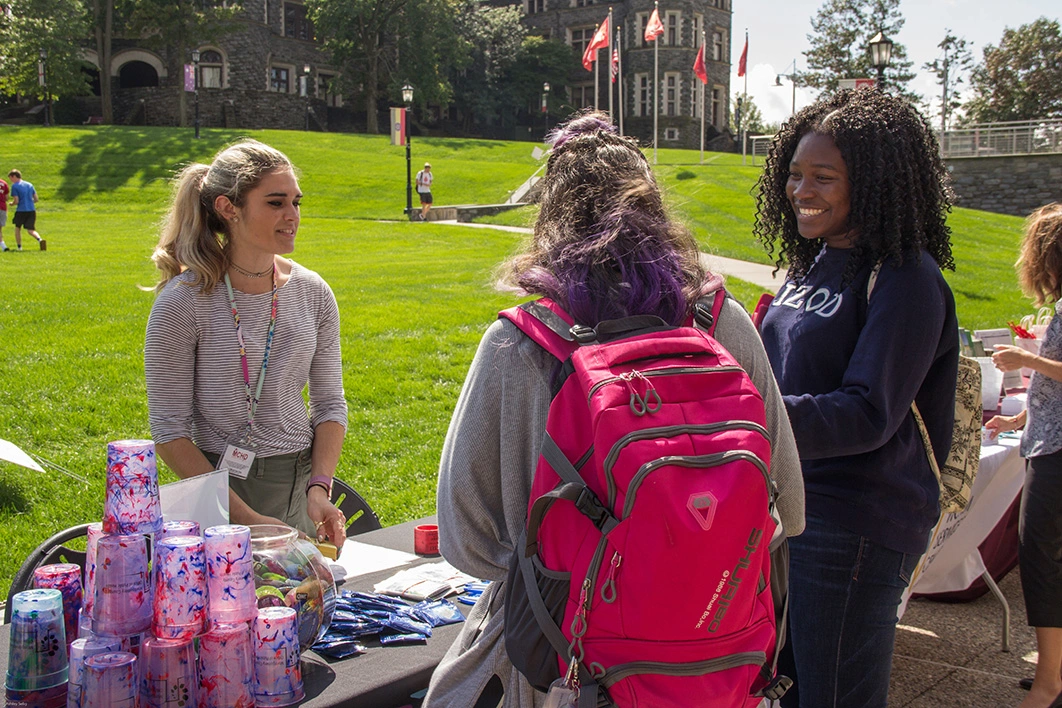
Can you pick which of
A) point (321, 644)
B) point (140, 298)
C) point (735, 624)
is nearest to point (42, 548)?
point (321, 644)

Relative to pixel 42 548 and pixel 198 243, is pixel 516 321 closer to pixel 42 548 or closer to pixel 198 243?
pixel 198 243

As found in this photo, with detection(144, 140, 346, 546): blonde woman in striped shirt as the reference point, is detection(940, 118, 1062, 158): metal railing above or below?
above

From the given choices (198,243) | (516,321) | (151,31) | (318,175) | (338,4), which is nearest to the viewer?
(516,321)

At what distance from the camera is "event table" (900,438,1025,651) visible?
14.7 feet

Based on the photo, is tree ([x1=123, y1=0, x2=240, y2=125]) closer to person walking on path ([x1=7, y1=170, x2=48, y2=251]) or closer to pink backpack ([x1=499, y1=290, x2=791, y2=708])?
person walking on path ([x1=7, y1=170, x2=48, y2=251])

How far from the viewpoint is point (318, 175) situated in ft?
110

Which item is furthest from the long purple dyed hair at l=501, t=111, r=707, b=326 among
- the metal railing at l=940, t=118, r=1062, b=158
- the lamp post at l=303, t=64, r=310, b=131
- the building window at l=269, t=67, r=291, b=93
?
the building window at l=269, t=67, r=291, b=93

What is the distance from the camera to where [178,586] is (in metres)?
1.80

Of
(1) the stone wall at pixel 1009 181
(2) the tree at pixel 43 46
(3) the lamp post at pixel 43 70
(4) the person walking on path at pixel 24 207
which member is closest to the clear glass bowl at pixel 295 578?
(4) the person walking on path at pixel 24 207

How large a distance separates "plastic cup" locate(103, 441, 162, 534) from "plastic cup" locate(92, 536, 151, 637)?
38 mm

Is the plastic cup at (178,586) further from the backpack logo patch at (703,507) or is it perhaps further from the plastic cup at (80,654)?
the backpack logo patch at (703,507)

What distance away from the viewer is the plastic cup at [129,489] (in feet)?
6.17

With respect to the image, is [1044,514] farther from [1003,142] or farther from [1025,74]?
[1025,74]

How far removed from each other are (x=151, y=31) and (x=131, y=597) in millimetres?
50878
